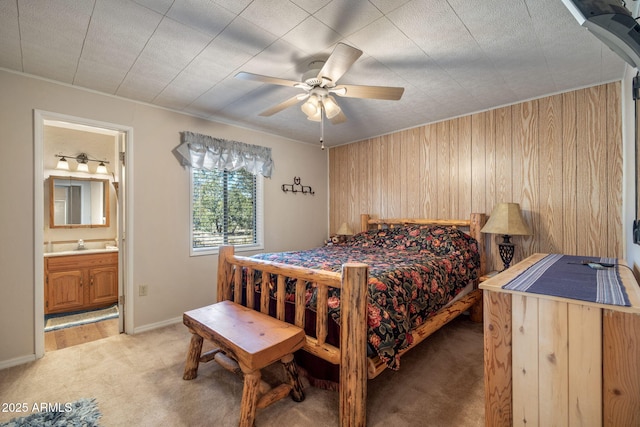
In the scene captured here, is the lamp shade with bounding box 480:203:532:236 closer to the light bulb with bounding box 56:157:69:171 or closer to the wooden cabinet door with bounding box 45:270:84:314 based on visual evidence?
the wooden cabinet door with bounding box 45:270:84:314

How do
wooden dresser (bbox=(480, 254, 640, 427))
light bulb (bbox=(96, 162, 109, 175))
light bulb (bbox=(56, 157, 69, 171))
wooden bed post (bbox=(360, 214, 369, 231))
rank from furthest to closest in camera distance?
wooden bed post (bbox=(360, 214, 369, 231)), light bulb (bbox=(96, 162, 109, 175)), light bulb (bbox=(56, 157, 69, 171)), wooden dresser (bbox=(480, 254, 640, 427))

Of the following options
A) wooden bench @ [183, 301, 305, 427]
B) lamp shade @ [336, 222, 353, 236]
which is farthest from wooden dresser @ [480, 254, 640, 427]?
lamp shade @ [336, 222, 353, 236]

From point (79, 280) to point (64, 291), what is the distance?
180 mm

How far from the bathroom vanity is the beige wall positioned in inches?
50.1

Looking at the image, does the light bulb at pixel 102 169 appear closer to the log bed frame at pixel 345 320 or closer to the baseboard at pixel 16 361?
the baseboard at pixel 16 361

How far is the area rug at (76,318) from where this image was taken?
10.2 ft

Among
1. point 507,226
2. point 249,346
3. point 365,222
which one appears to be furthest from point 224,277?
point 507,226

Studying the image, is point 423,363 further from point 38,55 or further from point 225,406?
point 38,55

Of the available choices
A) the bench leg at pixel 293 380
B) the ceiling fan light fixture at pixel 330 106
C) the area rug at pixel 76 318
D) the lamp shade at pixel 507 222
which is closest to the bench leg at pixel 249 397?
the bench leg at pixel 293 380

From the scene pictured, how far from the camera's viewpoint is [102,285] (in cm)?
370

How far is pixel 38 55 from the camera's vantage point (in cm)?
204

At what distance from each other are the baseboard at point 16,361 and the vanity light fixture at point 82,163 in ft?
8.37

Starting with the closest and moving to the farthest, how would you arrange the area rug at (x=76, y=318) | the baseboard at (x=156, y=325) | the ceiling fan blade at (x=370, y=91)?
the ceiling fan blade at (x=370, y=91), the baseboard at (x=156, y=325), the area rug at (x=76, y=318)

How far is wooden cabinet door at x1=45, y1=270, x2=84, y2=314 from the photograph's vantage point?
3.33m
